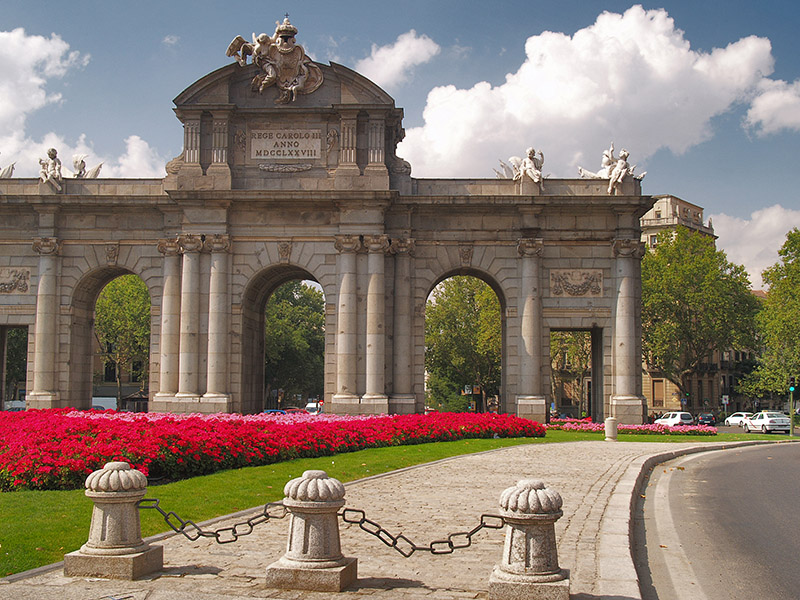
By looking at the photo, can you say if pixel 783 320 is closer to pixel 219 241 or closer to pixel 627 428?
pixel 627 428

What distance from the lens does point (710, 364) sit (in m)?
89.3

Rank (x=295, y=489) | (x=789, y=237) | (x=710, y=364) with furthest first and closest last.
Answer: (x=710, y=364)
(x=789, y=237)
(x=295, y=489)

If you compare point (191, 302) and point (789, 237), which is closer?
point (191, 302)

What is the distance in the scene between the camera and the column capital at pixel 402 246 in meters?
38.2

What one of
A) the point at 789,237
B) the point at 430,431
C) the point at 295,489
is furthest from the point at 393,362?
the point at 789,237

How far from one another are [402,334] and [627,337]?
9883mm

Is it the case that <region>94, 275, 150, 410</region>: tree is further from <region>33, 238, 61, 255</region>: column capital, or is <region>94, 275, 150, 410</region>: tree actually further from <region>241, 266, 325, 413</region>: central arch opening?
<region>33, 238, 61, 255</region>: column capital

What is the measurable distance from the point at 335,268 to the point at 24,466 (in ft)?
70.1

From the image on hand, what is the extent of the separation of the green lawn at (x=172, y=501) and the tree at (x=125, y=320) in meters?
45.5

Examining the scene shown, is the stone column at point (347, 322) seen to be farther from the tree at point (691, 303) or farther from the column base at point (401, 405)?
the tree at point (691, 303)

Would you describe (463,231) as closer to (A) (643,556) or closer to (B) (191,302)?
(B) (191,302)

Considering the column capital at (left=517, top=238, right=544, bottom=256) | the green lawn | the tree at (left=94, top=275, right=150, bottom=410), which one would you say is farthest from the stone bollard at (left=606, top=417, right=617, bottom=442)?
the tree at (left=94, top=275, right=150, bottom=410)

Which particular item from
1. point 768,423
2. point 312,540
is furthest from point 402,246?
point 768,423

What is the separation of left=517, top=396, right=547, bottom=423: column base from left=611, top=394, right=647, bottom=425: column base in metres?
3.13
